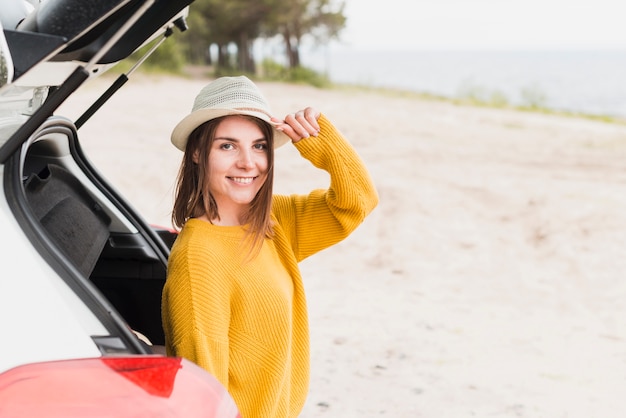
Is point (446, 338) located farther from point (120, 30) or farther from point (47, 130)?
point (120, 30)

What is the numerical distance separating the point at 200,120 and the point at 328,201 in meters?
0.45

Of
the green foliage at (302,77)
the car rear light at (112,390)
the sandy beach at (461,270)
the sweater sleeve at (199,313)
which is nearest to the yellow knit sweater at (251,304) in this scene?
the sweater sleeve at (199,313)

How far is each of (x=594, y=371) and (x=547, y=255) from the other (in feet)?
8.92

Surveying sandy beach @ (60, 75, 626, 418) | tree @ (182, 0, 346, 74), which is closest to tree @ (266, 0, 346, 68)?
tree @ (182, 0, 346, 74)

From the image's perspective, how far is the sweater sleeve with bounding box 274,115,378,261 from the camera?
7.08 feet

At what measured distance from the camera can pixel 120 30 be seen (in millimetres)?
1435

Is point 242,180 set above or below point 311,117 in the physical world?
below

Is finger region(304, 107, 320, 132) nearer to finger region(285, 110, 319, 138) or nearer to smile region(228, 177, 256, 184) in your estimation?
finger region(285, 110, 319, 138)

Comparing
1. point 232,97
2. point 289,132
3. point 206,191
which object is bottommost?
point 206,191

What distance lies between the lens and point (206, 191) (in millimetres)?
2010

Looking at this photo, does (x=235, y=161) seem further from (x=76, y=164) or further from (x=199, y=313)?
(x=76, y=164)

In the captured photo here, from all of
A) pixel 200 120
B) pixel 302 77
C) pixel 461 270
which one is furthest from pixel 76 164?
pixel 302 77

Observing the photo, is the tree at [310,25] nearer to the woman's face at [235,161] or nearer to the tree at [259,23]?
the tree at [259,23]

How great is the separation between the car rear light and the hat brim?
0.76 metres
